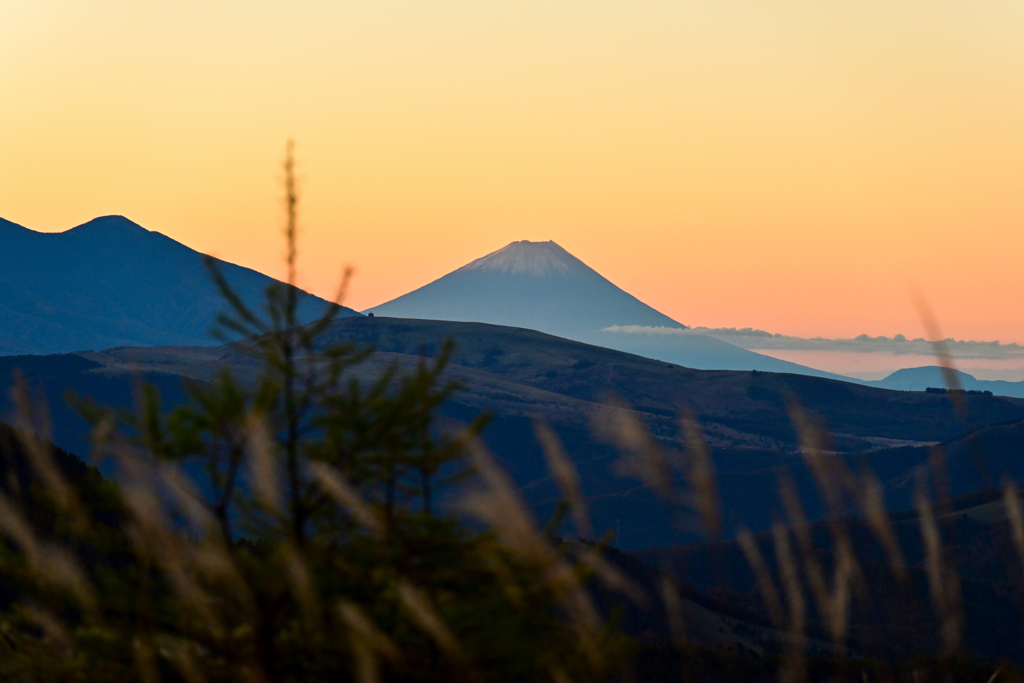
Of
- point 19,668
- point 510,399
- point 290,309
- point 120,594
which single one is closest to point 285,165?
point 290,309

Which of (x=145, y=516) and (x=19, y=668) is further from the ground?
(x=145, y=516)

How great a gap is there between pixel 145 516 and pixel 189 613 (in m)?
1.02

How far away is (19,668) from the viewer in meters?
7.93

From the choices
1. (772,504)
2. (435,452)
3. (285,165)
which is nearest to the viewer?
(285,165)

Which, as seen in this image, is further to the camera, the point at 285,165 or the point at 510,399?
the point at 510,399

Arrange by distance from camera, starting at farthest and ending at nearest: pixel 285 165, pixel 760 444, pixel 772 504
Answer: pixel 760 444
pixel 772 504
pixel 285 165

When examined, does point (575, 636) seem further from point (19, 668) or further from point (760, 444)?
point (760, 444)

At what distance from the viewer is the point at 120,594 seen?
7574mm

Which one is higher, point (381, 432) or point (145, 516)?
point (381, 432)

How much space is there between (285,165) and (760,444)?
602ft

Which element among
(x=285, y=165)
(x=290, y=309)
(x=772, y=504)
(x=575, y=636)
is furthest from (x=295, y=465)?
(x=772, y=504)

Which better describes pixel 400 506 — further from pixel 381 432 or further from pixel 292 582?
pixel 292 582

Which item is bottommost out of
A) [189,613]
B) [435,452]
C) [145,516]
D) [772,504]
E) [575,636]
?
[772,504]

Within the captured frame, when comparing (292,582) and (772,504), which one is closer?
(292,582)
